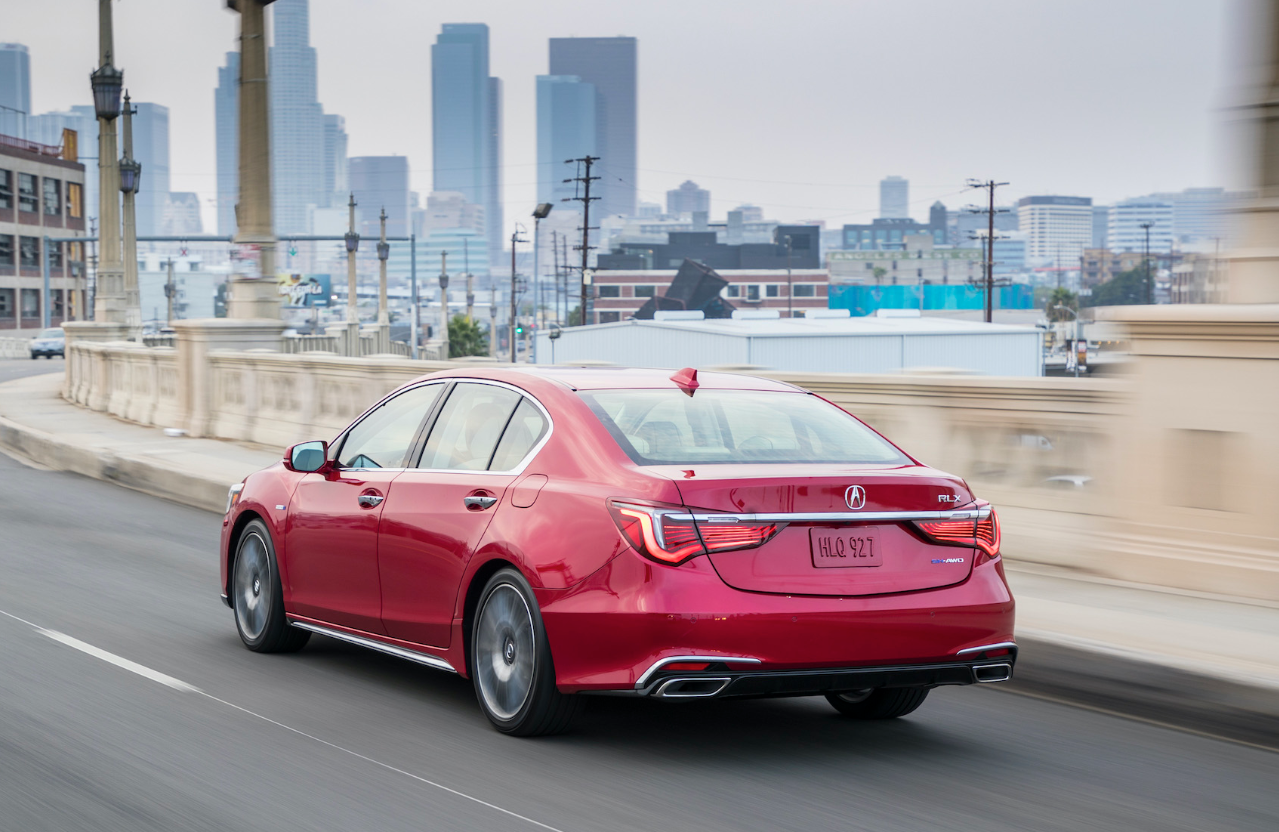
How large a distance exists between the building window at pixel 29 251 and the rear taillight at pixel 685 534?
10214 cm

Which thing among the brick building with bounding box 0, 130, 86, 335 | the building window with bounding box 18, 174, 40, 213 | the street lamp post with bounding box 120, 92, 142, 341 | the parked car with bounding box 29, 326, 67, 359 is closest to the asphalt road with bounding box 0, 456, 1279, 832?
the street lamp post with bounding box 120, 92, 142, 341

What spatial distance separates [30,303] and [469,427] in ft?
338

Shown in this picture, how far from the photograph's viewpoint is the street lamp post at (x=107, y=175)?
90.5 ft

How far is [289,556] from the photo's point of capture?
716 cm

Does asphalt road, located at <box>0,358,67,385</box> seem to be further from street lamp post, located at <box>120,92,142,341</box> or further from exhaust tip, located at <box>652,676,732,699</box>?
exhaust tip, located at <box>652,676,732,699</box>

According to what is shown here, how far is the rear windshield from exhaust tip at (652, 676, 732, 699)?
809 millimetres

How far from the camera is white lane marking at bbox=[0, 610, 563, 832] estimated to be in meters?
4.88

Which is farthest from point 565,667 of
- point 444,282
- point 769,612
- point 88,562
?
point 444,282

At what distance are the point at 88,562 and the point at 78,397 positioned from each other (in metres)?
20.3

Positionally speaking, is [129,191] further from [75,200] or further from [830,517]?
[75,200]

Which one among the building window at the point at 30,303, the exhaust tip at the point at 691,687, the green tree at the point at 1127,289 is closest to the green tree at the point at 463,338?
the building window at the point at 30,303

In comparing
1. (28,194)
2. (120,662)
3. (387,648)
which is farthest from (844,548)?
(28,194)

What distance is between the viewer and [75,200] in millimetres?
109438

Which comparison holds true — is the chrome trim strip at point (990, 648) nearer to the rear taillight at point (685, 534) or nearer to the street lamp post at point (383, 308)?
the rear taillight at point (685, 534)
